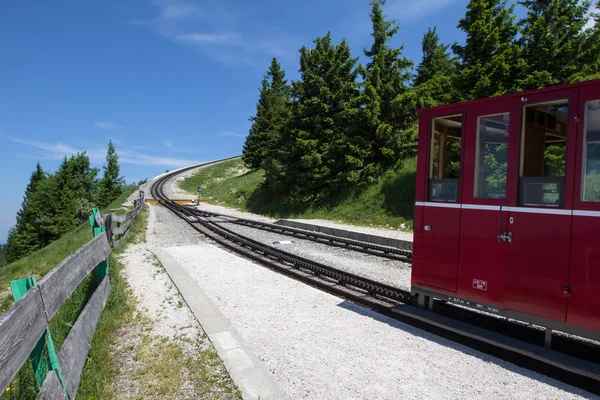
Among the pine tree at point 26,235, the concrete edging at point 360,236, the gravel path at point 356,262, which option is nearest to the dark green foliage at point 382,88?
the concrete edging at point 360,236

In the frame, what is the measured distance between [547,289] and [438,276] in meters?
1.53

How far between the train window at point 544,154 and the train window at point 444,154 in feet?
3.22

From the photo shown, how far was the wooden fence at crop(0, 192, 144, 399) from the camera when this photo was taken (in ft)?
7.80

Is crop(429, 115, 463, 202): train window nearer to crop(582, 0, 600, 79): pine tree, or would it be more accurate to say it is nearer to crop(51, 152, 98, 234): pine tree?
crop(582, 0, 600, 79): pine tree

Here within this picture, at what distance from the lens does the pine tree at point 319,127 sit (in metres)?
25.7

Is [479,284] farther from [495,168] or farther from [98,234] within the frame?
[98,234]

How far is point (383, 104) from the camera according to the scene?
24.0m

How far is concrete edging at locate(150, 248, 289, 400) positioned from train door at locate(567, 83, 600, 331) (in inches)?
136

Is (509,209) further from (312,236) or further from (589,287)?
(312,236)

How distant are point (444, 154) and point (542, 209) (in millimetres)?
1864

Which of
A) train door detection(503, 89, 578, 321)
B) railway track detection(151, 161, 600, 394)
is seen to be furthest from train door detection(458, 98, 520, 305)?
railway track detection(151, 161, 600, 394)

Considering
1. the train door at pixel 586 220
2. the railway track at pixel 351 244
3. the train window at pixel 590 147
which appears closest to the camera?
the train door at pixel 586 220

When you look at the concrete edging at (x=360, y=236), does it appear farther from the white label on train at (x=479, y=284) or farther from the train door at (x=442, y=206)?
the white label on train at (x=479, y=284)

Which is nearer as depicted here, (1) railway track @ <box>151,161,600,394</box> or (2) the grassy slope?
(1) railway track @ <box>151,161,600,394</box>
